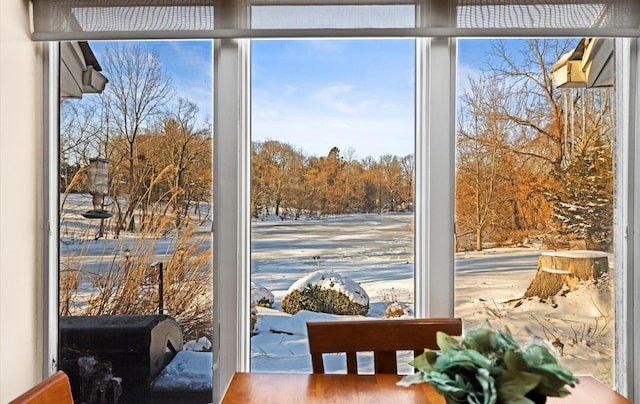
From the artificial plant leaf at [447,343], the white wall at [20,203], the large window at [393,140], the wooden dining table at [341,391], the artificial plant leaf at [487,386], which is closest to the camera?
the artificial plant leaf at [487,386]

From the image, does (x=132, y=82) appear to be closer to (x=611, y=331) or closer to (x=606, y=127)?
(x=606, y=127)

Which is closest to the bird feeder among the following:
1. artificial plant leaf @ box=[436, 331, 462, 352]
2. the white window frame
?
the white window frame

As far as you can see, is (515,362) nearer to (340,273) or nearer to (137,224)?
(340,273)

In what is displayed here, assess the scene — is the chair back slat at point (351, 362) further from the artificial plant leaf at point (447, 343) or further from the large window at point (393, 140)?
the artificial plant leaf at point (447, 343)

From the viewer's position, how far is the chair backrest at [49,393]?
0.98 metres

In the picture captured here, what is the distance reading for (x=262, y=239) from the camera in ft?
6.95

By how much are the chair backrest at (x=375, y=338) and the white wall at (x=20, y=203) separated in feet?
3.85

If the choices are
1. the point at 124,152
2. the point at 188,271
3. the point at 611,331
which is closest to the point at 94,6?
the point at 124,152

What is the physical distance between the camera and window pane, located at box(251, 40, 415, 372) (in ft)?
6.92

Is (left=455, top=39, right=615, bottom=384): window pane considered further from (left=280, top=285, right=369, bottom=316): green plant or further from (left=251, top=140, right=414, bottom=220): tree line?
(left=280, top=285, right=369, bottom=316): green plant

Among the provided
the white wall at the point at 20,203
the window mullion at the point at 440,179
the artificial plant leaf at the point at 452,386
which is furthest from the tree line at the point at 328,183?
the artificial plant leaf at the point at 452,386

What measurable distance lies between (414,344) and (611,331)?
961mm

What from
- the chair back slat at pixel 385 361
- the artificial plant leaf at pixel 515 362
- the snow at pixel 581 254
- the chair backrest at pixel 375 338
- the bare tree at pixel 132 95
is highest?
the bare tree at pixel 132 95

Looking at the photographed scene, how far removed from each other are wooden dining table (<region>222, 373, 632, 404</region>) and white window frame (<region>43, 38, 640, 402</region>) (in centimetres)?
61
